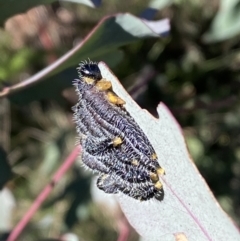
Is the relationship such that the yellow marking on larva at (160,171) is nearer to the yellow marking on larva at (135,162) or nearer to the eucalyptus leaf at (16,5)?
the yellow marking on larva at (135,162)

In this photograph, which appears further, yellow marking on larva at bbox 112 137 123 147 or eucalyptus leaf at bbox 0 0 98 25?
eucalyptus leaf at bbox 0 0 98 25

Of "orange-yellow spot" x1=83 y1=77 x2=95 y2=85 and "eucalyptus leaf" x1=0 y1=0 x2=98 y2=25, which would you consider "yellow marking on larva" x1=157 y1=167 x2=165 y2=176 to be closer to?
"orange-yellow spot" x1=83 y1=77 x2=95 y2=85

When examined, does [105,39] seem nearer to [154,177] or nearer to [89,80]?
→ [89,80]

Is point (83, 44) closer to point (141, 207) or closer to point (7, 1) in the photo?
point (7, 1)

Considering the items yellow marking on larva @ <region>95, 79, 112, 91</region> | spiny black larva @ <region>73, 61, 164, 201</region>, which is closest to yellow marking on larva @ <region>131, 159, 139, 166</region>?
spiny black larva @ <region>73, 61, 164, 201</region>

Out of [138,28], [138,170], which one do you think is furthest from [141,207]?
[138,28]

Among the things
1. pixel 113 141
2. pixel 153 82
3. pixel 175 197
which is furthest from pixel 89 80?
pixel 153 82

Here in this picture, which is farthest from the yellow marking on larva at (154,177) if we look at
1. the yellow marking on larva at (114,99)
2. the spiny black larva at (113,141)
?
the yellow marking on larva at (114,99)
